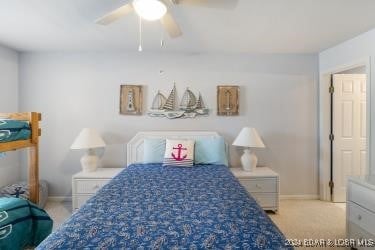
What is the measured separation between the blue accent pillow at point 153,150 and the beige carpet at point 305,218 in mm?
1248

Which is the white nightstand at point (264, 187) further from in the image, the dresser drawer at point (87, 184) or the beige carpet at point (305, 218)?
the dresser drawer at point (87, 184)

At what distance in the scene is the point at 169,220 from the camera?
149 centimetres

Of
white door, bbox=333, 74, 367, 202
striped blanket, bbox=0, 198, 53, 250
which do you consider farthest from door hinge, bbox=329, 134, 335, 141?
striped blanket, bbox=0, 198, 53, 250

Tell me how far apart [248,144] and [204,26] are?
62.6 inches

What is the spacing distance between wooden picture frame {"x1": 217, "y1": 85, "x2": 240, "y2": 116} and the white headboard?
40 cm

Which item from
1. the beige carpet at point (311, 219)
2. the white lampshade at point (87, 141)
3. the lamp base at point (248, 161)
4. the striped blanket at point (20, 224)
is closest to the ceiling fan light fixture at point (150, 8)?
the striped blanket at point (20, 224)

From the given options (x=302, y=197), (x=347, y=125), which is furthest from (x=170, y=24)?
(x=302, y=197)

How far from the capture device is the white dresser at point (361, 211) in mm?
2066

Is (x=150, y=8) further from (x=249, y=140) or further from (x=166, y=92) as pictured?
(x=249, y=140)

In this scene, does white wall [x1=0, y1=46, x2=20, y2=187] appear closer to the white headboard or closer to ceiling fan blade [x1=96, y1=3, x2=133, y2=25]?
the white headboard

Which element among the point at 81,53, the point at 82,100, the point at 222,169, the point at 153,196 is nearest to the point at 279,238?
the point at 153,196

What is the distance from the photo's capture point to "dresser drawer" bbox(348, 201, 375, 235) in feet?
6.77

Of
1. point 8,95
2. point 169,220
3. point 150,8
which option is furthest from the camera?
point 8,95

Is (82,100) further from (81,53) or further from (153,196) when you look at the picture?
(153,196)
